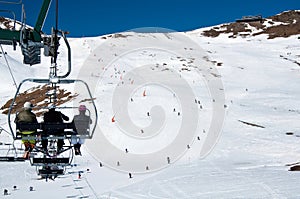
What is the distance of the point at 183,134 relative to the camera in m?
30.4

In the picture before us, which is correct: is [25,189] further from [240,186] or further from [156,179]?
[240,186]

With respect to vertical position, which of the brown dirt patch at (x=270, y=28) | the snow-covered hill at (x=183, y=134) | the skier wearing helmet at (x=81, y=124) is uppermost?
the brown dirt patch at (x=270, y=28)

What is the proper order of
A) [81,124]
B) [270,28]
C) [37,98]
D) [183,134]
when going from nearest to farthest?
[81,124] < [183,134] < [37,98] < [270,28]

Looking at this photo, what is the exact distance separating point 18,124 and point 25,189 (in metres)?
12.6

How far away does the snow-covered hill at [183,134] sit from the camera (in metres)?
19.3

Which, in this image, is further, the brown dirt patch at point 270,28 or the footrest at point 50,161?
the brown dirt patch at point 270,28

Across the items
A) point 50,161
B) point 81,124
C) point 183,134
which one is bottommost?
point 183,134

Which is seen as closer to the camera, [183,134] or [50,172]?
[50,172]

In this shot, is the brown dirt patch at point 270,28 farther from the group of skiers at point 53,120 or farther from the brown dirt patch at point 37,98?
the group of skiers at point 53,120

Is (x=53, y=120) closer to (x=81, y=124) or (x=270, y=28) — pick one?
(x=81, y=124)

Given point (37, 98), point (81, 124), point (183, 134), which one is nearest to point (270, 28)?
point (37, 98)

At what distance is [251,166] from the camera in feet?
76.5

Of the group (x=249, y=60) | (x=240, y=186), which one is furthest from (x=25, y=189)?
(x=249, y=60)

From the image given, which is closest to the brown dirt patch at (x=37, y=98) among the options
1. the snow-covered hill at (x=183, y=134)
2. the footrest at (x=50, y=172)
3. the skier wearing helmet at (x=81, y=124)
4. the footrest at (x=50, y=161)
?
the snow-covered hill at (x=183, y=134)
